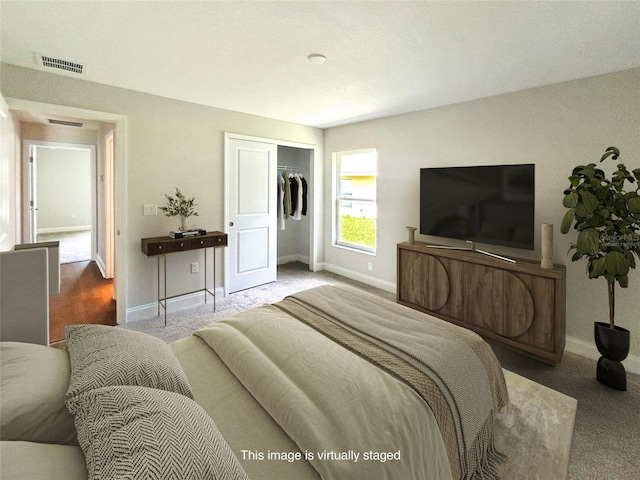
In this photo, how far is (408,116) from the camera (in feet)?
13.3

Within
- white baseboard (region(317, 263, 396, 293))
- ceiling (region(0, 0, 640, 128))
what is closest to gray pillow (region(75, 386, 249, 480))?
ceiling (region(0, 0, 640, 128))

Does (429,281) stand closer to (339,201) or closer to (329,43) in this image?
(339,201)

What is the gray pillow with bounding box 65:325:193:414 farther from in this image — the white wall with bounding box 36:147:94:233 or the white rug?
the white wall with bounding box 36:147:94:233

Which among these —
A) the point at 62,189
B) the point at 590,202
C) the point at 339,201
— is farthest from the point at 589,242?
the point at 62,189

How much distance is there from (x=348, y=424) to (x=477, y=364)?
2.74ft

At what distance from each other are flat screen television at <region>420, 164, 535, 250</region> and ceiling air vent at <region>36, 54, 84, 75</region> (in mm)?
3517

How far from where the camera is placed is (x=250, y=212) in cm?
441

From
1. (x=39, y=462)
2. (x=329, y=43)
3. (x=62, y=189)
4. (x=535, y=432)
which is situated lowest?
(x=535, y=432)

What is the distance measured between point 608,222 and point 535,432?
1.59 metres

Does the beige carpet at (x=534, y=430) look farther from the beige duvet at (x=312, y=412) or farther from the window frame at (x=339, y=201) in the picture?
the window frame at (x=339, y=201)

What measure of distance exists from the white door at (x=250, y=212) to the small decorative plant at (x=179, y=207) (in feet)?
1.94

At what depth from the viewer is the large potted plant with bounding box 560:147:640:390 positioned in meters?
2.19

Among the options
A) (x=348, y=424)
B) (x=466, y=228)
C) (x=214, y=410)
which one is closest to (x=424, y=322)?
(x=348, y=424)

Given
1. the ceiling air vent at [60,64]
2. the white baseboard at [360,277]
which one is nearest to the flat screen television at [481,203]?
the white baseboard at [360,277]
